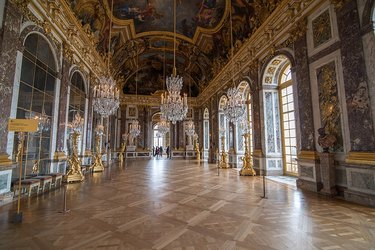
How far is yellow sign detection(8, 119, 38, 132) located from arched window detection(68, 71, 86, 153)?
5.43 m

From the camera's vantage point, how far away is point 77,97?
9.23 m

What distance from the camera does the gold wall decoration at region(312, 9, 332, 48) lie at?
540cm

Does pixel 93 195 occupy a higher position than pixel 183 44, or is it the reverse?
pixel 183 44

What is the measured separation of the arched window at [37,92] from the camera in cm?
551

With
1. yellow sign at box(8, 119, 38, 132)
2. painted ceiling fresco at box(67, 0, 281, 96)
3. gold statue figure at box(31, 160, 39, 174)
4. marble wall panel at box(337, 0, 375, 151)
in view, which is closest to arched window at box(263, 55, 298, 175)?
painted ceiling fresco at box(67, 0, 281, 96)

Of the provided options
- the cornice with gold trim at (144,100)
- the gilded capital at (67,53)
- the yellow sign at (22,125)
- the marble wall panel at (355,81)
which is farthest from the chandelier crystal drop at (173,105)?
the cornice with gold trim at (144,100)

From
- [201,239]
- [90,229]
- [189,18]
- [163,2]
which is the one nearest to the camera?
[201,239]

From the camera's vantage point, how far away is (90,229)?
2.86 meters

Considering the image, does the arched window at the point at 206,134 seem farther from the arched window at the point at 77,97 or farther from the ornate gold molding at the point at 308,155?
the ornate gold molding at the point at 308,155

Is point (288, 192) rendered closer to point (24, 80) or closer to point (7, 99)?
point (7, 99)

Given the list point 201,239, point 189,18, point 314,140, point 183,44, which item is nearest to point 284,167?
point 314,140

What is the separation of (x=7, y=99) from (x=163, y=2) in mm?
9588

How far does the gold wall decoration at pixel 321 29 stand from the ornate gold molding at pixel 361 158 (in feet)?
10.6

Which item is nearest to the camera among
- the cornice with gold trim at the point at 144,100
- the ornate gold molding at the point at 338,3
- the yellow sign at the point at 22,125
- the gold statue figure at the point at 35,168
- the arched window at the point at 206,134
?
the yellow sign at the point at 22,125
